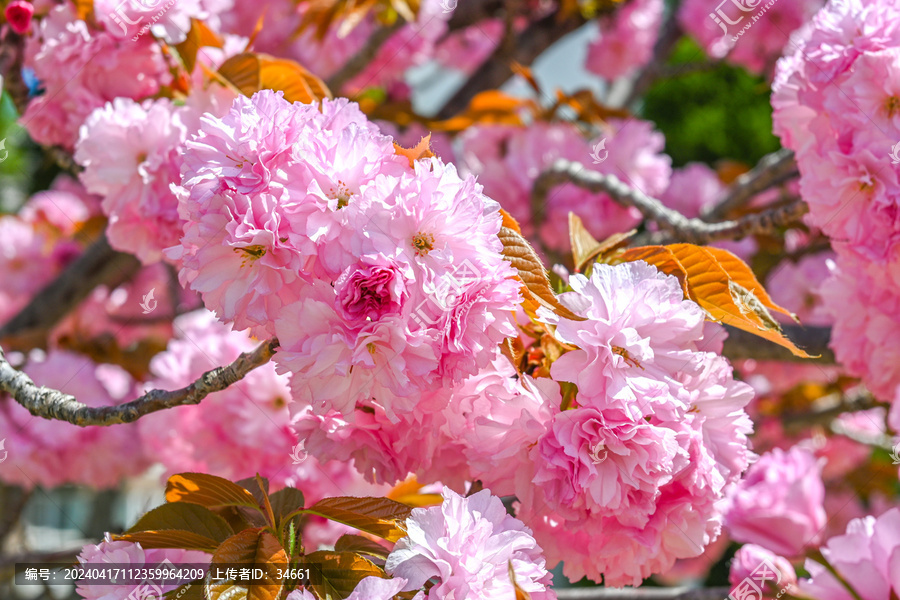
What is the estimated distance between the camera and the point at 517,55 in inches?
109

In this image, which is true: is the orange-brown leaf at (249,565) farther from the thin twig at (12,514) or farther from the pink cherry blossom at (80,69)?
the thin twig at (12,514)

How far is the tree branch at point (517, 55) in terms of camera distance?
2811 millimetres

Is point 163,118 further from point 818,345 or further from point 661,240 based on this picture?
point 818,345

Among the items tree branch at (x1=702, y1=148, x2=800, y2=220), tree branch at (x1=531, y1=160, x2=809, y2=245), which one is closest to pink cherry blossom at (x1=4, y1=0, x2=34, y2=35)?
tree branch at (x1=531, y1=160, x2=809, y2=245)

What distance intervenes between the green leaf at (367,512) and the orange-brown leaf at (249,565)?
0.20 ft

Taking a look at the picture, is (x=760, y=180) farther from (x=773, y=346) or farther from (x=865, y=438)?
(x=865, y=438)

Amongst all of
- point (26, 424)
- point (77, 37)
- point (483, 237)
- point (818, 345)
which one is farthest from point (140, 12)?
point (818, 345)

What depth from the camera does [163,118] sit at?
1.14 metres

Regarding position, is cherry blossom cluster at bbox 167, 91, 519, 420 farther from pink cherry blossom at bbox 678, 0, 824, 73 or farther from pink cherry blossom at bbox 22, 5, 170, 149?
pink cherry blossom at bbox 678, 0, 824, 73

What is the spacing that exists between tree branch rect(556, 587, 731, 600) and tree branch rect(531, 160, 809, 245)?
640mm

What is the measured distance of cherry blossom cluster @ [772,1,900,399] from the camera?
1044 millimetres

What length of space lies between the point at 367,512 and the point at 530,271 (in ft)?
1.03

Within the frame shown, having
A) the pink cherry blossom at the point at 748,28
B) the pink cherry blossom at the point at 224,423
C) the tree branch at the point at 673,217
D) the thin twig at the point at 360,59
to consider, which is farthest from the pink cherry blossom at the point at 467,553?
the pink cherry blossom at the point at 748,28

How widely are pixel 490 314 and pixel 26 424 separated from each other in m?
1.61
